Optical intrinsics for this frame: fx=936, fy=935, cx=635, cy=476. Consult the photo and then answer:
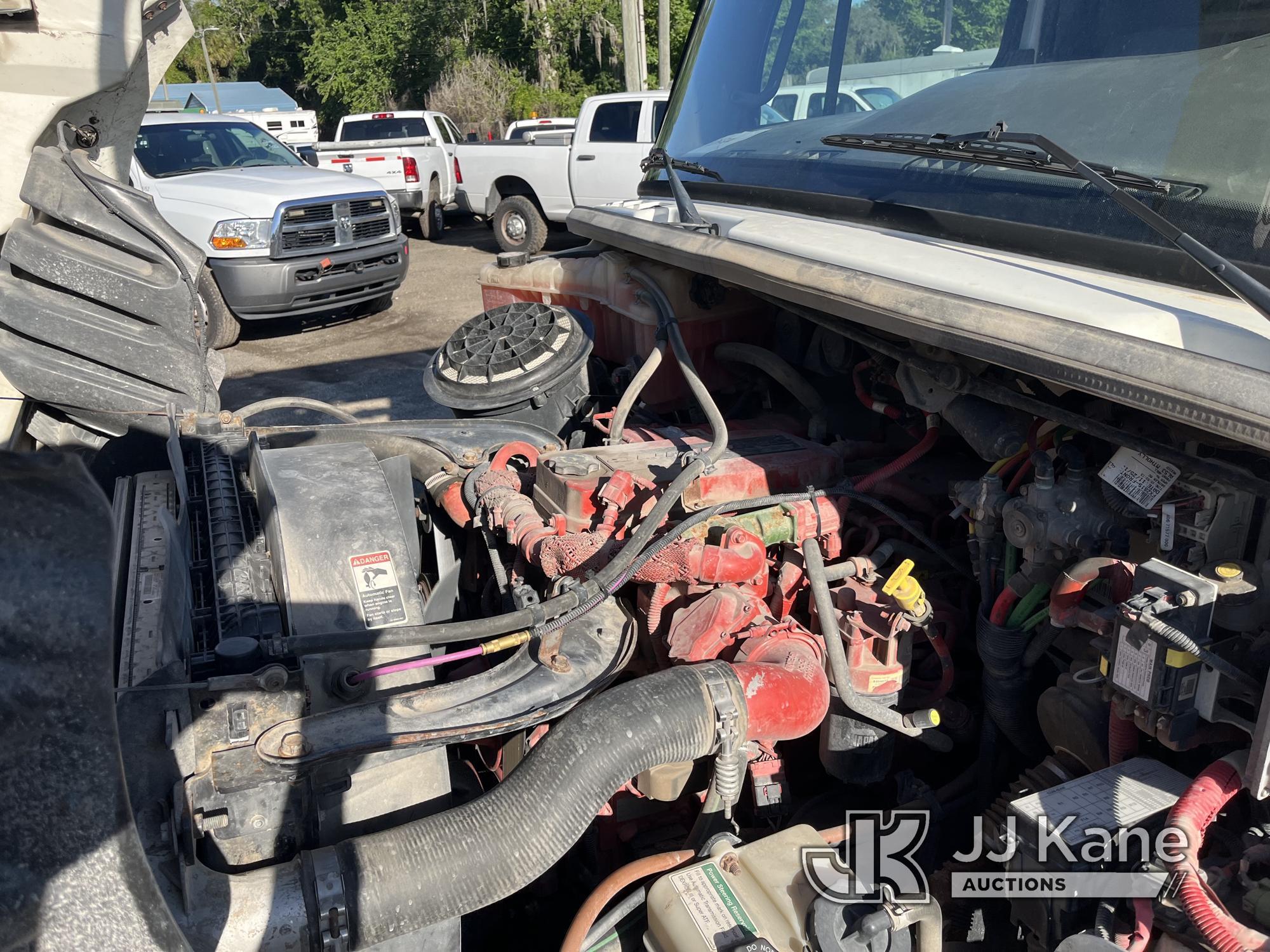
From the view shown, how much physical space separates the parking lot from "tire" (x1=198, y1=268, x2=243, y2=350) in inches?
Answer: 5.8

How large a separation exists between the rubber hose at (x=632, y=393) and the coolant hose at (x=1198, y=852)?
67.1 inches

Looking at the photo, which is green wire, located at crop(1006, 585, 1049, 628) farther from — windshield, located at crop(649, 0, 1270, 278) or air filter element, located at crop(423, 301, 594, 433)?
air filter element, located at crop(423, 301, 594, 433)

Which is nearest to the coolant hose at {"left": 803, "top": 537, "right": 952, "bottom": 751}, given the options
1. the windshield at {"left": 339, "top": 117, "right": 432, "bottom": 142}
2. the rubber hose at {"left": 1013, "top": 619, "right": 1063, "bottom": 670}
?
the rubber hose at {"left": 1013, "top": 619, "right": 1063, "bottom": 670}

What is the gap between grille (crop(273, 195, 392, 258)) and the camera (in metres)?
8.71

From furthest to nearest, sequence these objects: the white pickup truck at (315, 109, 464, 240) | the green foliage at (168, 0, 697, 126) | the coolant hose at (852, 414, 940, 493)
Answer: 1. the green foliage at (168, 0, 697, 126)
2. the white pickup truck at (315, 109, 464, 240)
3. the coolant hose at (852, 414, 940, 493)

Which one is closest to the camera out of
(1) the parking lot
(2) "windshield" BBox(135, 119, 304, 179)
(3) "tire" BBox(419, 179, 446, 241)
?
(1) the parking lot

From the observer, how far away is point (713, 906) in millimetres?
1752

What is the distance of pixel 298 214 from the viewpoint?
8.84 meters

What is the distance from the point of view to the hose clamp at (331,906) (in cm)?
152

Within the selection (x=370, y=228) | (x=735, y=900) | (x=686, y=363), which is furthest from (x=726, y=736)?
(x=370, y=228)

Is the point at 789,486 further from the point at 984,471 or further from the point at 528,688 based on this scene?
the point at 528,688

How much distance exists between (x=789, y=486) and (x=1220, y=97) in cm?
126

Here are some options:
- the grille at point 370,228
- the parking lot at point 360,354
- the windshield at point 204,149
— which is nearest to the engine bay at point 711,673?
the parking lot at point 360,354

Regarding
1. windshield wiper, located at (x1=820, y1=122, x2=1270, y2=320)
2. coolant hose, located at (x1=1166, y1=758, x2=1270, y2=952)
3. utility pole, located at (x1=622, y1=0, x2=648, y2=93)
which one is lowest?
coolant hose, located at (x1=1166, y1=758, x2=1270, y2=952)
